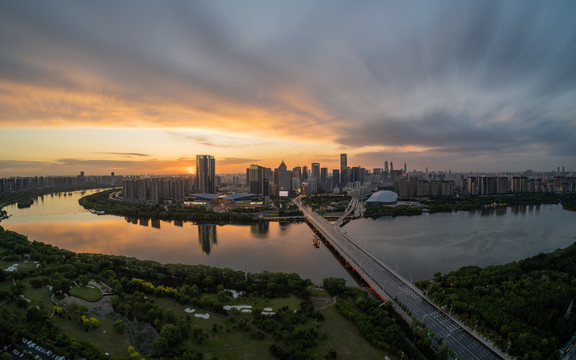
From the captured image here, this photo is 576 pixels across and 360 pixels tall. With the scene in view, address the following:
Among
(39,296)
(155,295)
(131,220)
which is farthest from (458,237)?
(131,220)

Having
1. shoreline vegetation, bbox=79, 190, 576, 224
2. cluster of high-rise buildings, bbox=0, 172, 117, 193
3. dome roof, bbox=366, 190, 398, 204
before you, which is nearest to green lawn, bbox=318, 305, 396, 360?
shoreline vegetation, bbox=79, 190, 576, 224

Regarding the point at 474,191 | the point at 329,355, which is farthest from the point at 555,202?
the point at 329,355

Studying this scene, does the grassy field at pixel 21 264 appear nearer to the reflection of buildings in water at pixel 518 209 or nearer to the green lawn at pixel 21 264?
the green lawn at pixel 21 264

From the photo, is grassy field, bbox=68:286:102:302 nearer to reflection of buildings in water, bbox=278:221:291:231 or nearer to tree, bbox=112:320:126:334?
tree, bbox=112:320:126:334

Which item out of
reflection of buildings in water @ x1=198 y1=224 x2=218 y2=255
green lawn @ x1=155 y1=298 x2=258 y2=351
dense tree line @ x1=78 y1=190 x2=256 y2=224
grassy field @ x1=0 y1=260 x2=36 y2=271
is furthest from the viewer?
dense tree line @ x1=78 y1=190 x2=256 y2=224

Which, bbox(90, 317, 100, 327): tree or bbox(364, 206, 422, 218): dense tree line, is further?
bbox(364, 206, 422, 218): dense tree line

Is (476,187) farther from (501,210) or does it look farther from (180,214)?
(180,214)

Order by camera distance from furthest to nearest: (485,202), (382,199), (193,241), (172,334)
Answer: (382,199)
(485,202)
(193,241)
(172,334)
